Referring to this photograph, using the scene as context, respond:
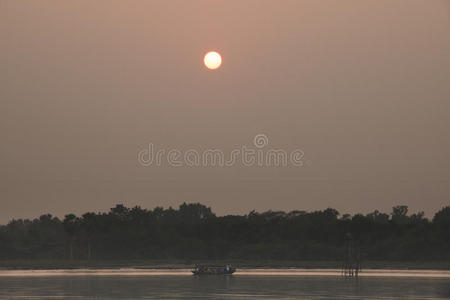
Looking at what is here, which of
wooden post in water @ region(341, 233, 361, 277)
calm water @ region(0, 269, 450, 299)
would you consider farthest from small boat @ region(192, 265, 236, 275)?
calm water @ region(0, 269, 450, 299)

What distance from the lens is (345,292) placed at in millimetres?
102938

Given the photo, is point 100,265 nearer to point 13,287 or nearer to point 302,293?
point 13,287

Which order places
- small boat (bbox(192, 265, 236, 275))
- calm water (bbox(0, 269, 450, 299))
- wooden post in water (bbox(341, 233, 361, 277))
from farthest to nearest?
small boat (bbox(192, 265, 236, 275))
wooden post in water (bbox(341, 233, 361, 277))
calm water (bbox(0, 269, 450, 299))

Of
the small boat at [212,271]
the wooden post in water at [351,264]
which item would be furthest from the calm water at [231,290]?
the small boat at [212,271]

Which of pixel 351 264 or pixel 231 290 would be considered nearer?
pixel 231 290

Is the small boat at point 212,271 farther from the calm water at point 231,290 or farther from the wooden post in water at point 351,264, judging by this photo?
the calm water at point 231,290

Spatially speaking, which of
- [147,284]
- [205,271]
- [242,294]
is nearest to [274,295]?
[242,294]

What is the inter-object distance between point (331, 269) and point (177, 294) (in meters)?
93.8

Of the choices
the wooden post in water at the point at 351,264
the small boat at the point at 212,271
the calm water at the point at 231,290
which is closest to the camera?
the calm water at the point at 231,290

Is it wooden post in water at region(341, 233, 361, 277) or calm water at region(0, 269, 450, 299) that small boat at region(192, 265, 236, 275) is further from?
calm water at region(0, 269, 450, 299)

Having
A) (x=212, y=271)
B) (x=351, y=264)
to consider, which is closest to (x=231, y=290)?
(x=212, y=271)

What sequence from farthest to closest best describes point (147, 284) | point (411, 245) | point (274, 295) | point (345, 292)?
point (411, 245), point (147, 284), point (345, 292), point (274, 295)

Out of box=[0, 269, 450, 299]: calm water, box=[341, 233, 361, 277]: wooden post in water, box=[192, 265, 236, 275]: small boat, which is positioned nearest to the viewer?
box=[0, 269, 450, 299]: calm water

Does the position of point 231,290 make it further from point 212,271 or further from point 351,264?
point 351,264
